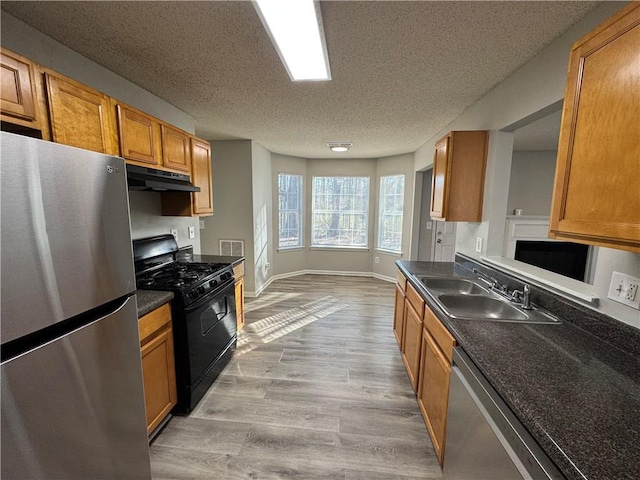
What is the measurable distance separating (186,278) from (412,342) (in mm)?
1937

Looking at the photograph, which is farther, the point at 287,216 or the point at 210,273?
the point at 287,216

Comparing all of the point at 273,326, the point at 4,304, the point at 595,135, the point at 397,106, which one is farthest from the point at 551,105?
the point at 273,326

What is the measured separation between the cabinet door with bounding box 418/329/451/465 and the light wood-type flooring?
0.15m

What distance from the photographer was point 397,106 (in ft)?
8.66

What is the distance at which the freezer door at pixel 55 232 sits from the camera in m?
0.77

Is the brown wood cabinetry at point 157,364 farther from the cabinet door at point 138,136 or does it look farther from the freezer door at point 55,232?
the cabinet door at point 138,136

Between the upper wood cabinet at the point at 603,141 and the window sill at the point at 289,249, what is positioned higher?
the upper wood cabinet at the point at 603,141

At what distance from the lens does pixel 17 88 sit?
120cm

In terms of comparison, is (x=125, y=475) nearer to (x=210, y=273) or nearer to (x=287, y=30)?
(x=210, y=273)

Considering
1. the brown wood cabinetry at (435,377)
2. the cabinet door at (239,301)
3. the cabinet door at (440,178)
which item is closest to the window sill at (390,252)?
the cabinet door at (440,178)

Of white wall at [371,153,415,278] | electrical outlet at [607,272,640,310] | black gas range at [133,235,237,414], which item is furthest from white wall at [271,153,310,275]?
electrical outlet at [607,272,640,310]

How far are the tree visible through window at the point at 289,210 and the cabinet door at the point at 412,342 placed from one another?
3.55m

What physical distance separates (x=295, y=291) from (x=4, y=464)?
13.5 feet

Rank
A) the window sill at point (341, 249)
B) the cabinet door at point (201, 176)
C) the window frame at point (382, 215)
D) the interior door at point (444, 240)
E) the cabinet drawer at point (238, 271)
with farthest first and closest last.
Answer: the window sill at point (341, 249), the window frame at point (382, 215), the interior door at point (444, 240), the cabinet drawer at point (238, 271), the cabinet door at point (201, 176)
